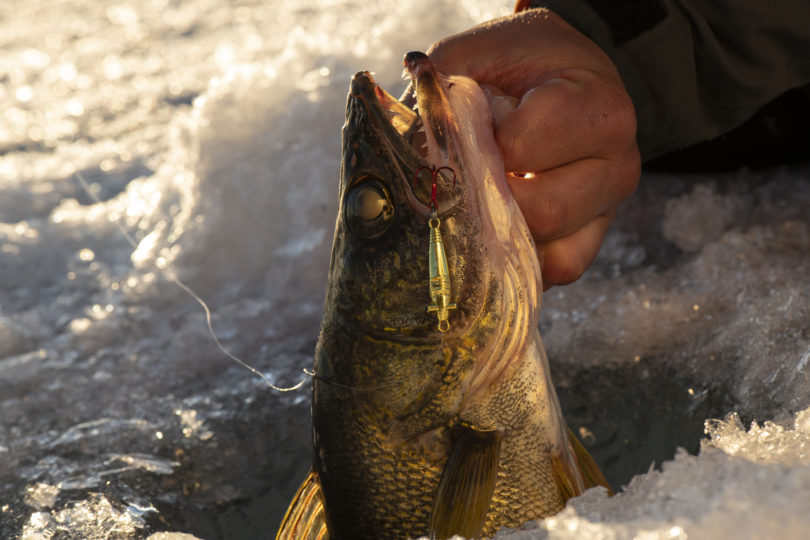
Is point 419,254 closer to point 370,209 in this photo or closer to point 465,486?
point 370,209

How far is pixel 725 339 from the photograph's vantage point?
93.7 inches

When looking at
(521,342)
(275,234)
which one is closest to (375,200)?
(521,342)

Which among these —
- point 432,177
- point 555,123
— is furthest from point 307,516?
point 555,123

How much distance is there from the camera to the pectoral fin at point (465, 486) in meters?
1.52

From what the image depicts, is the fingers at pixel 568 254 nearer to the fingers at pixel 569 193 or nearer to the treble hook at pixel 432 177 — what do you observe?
the fingers at pixel 569 193

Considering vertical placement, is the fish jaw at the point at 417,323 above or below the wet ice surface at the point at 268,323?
above

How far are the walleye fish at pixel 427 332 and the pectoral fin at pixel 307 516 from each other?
7 centimetres

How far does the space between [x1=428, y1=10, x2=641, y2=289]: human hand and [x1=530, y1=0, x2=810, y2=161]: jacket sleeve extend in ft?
0.32

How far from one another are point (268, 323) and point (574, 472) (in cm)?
193

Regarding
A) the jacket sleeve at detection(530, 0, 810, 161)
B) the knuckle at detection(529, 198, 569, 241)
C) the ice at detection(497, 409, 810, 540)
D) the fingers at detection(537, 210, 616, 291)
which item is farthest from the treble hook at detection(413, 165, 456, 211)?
the jacket sleeve at detection(530, 0, 810, 161)

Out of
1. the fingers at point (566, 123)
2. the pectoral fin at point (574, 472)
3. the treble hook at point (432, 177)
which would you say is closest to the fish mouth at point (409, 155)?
the treble hook at point (432, 177)

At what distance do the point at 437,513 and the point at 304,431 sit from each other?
3.67 feet

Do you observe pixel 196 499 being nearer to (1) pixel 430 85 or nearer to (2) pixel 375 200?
(2) pixel 375 200

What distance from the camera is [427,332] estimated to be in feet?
5.19
